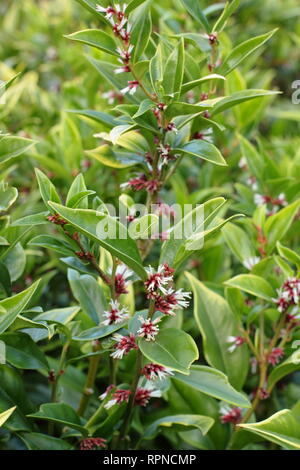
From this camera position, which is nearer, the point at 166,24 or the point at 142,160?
the point at 142,160

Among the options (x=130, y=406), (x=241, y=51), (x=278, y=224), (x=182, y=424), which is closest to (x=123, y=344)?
(x=130, y=406)

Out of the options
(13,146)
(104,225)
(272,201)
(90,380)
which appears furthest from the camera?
(272,201)

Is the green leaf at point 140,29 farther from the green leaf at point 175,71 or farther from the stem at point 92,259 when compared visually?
the stem at point 92,259

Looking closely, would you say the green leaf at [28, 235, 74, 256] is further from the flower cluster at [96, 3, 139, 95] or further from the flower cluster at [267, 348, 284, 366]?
the flower cluster at [267, 348, 284, 366]

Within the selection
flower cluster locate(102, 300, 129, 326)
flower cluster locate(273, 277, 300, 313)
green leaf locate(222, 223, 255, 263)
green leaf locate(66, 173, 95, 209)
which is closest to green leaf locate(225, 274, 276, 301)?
flower cluster locate(273, 277, 300, 313)

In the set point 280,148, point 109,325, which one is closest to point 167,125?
point 109,325

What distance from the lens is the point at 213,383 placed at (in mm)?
1104

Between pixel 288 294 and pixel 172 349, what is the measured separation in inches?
11.9

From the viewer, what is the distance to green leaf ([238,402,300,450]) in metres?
1.03

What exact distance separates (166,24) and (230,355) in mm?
975

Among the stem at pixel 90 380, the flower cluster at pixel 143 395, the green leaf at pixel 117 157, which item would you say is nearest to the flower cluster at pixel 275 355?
the flower cluster at pixel 143 395

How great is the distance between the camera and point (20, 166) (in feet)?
6.04

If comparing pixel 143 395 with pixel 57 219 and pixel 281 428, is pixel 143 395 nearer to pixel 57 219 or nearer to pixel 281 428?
pixel 281 428
